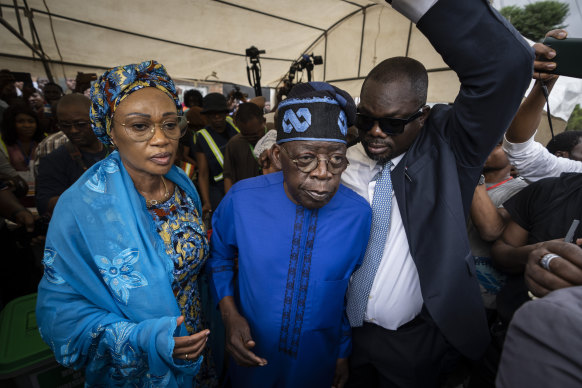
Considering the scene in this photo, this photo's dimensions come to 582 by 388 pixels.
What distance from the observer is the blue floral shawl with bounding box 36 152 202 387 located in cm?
109

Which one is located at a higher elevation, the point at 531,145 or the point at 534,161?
the point at 531,145

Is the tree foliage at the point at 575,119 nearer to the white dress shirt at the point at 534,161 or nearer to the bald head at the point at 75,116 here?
the white dress shirt at the point at 534,161

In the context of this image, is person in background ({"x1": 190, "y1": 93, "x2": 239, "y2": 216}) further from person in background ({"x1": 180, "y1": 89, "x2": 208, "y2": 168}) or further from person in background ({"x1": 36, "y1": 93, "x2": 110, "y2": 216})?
person in background ({"x1": 36, "y1": 93, "x2": 110, "y2": 216})

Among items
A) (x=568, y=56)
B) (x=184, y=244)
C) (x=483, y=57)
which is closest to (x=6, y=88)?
(x=184, y=244)

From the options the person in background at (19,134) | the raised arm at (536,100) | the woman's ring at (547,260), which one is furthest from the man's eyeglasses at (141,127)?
the person in background at (19,134)

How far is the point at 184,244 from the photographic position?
140 centimetres

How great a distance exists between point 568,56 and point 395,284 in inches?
49.6

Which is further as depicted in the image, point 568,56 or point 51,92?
point 51,92

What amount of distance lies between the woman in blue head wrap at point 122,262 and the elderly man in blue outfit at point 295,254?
0.30m

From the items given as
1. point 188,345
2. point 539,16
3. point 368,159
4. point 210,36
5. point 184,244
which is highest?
point 539,16

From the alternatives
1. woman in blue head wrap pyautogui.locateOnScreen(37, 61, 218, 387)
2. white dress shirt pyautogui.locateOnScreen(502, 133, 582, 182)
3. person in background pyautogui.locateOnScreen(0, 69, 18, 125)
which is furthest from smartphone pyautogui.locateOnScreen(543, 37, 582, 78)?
person in background pyautogui.locateOnScreen(0, 69, 18, 125)

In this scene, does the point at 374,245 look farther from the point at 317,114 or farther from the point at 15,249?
the point at 15,249

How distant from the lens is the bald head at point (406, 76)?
1306 millimetres

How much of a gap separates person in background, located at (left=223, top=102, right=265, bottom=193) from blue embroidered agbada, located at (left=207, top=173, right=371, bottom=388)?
80.9 inches
